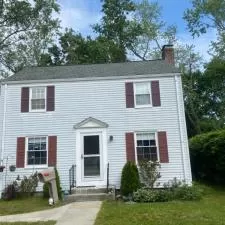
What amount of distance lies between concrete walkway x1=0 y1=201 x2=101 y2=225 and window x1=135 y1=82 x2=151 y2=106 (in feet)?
18.8

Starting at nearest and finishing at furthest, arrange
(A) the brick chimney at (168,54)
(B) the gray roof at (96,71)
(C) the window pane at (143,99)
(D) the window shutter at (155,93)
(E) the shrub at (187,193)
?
(E) the shrub at (187,193) → (D) the window shutter at (155,93) → (C) the window pane at (143,99) → (B) the gray roof at (96,71) → (A) the brick chimney at (168,54)

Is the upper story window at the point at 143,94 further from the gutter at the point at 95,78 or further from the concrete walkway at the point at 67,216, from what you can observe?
the concrete walkway at the point at 67,216

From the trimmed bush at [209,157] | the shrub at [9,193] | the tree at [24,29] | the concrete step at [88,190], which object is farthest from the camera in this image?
the tree at [24,29]

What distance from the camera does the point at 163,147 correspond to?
1395 centimetres

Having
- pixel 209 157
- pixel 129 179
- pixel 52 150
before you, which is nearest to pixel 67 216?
pixel 129 179

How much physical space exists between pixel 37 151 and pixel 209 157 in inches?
307

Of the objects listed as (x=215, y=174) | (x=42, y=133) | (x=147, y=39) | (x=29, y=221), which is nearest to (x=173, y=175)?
(x=215, y=174)

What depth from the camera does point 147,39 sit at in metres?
31.5

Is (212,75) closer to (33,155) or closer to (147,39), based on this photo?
(147,39)

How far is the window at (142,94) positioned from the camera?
48.4 feet

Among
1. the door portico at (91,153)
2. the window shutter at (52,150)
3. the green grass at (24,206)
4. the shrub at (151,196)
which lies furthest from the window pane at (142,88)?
the green grass at (24,206)

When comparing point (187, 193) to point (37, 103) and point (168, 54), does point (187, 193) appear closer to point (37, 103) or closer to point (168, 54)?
point (37, 103)

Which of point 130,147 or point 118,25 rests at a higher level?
point 118,25

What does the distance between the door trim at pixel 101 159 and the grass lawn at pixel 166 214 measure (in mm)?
2909
